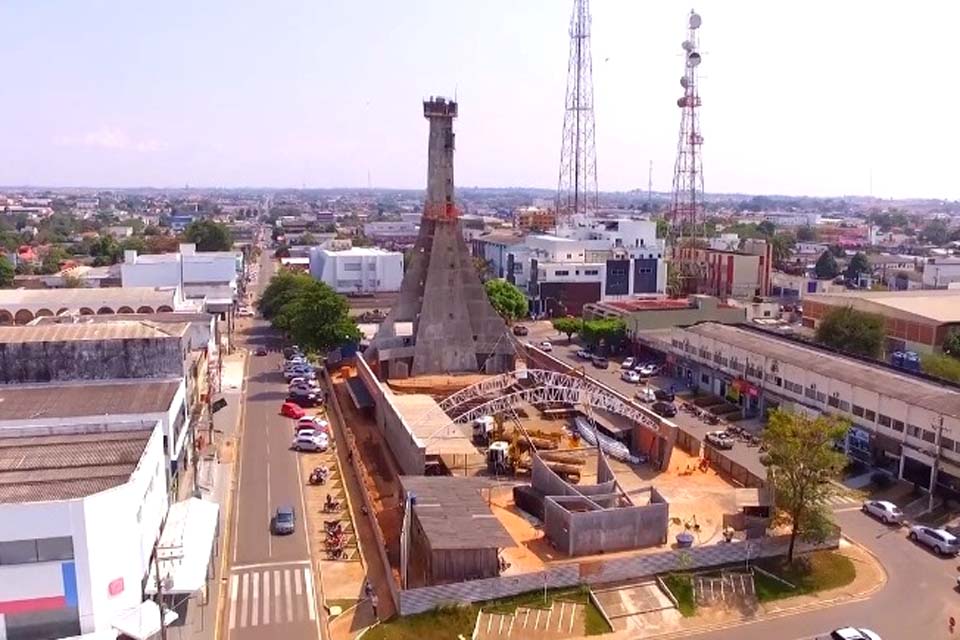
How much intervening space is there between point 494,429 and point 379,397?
6.72 metres

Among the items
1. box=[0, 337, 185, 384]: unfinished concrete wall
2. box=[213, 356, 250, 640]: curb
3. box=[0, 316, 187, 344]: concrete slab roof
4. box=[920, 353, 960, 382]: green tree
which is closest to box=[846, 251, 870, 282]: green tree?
box=[920, 353, 960, 382]: green tree

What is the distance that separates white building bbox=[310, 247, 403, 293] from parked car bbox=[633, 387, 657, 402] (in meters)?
46.1

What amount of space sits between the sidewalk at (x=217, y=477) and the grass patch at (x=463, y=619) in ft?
15.6

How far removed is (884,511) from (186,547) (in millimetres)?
24623

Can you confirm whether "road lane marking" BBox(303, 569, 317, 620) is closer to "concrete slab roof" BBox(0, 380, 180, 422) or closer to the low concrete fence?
the low concrete fence

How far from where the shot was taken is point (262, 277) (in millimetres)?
102750

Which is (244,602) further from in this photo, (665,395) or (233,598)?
(665,395)

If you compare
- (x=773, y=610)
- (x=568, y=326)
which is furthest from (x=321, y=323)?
(x=773, y=610)

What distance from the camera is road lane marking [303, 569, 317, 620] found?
2281cm

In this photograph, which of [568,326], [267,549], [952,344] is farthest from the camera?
[568,326]

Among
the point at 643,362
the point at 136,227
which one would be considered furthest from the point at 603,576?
the point at 136,227

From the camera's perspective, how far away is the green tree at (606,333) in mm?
57844

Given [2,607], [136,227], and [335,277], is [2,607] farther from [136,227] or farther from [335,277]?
[136,227]

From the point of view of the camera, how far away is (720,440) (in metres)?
37.7
